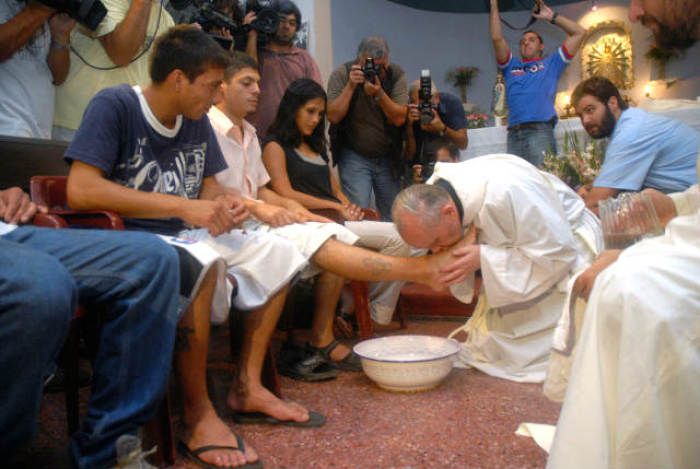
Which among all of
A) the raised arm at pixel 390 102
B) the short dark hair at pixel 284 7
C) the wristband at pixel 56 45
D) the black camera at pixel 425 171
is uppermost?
the short dark hair at pixel 284 7

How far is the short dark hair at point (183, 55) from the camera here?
2031 millimetres

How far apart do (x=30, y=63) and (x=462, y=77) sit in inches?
311

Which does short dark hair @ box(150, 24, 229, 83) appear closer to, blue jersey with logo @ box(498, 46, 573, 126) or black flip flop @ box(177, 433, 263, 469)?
black flip flop @ box(177, 433, 263, 469)

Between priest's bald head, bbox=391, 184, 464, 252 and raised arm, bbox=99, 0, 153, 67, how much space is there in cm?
150

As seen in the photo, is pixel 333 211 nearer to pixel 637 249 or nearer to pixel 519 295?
pixel 519 295

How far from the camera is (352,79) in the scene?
3.76 m

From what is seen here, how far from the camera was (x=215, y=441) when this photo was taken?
1698 mm

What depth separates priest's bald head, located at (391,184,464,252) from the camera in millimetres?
2244

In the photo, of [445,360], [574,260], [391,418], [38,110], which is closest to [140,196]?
[38,110]

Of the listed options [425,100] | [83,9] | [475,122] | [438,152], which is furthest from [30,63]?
[475,122]

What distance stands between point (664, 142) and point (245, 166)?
7.44ft

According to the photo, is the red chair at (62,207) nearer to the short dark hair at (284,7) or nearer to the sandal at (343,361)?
the sandal at (343,361)

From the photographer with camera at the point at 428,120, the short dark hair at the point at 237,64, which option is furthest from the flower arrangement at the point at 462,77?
the short dark hair at the point at 237,64

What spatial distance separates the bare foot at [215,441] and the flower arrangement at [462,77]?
336 inches
